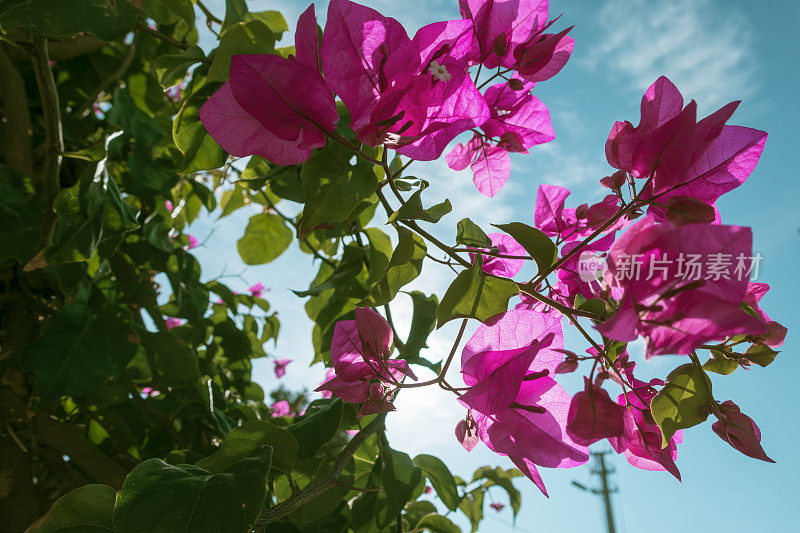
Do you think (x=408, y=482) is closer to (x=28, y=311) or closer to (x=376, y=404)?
(x=376, y=404)

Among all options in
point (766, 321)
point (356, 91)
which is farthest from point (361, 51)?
point (766, 321)

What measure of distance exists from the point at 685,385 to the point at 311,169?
0.29 meters

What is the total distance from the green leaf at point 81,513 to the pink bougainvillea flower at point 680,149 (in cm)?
47

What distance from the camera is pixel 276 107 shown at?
337 mm

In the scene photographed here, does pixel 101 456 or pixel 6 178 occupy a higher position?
pixel 6 178

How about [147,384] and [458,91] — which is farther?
[147,384]

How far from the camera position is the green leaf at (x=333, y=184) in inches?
14.8

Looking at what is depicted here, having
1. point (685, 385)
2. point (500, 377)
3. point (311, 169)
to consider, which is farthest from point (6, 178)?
point (685, 385)

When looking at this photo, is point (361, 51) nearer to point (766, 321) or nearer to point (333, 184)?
point (333, 184)

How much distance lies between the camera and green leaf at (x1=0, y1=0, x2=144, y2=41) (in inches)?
18.2

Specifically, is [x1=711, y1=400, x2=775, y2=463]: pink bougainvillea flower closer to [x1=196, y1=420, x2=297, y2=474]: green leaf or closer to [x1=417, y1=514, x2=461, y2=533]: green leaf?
[x1=196, y1=420, x2=297, y2=474]: green leaf

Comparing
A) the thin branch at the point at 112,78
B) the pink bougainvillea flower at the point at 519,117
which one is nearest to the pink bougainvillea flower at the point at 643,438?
the pink bougainvillea flower at the point at 519,117

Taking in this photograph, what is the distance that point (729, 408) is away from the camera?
37 cm

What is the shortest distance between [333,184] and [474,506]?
2.54 feet
